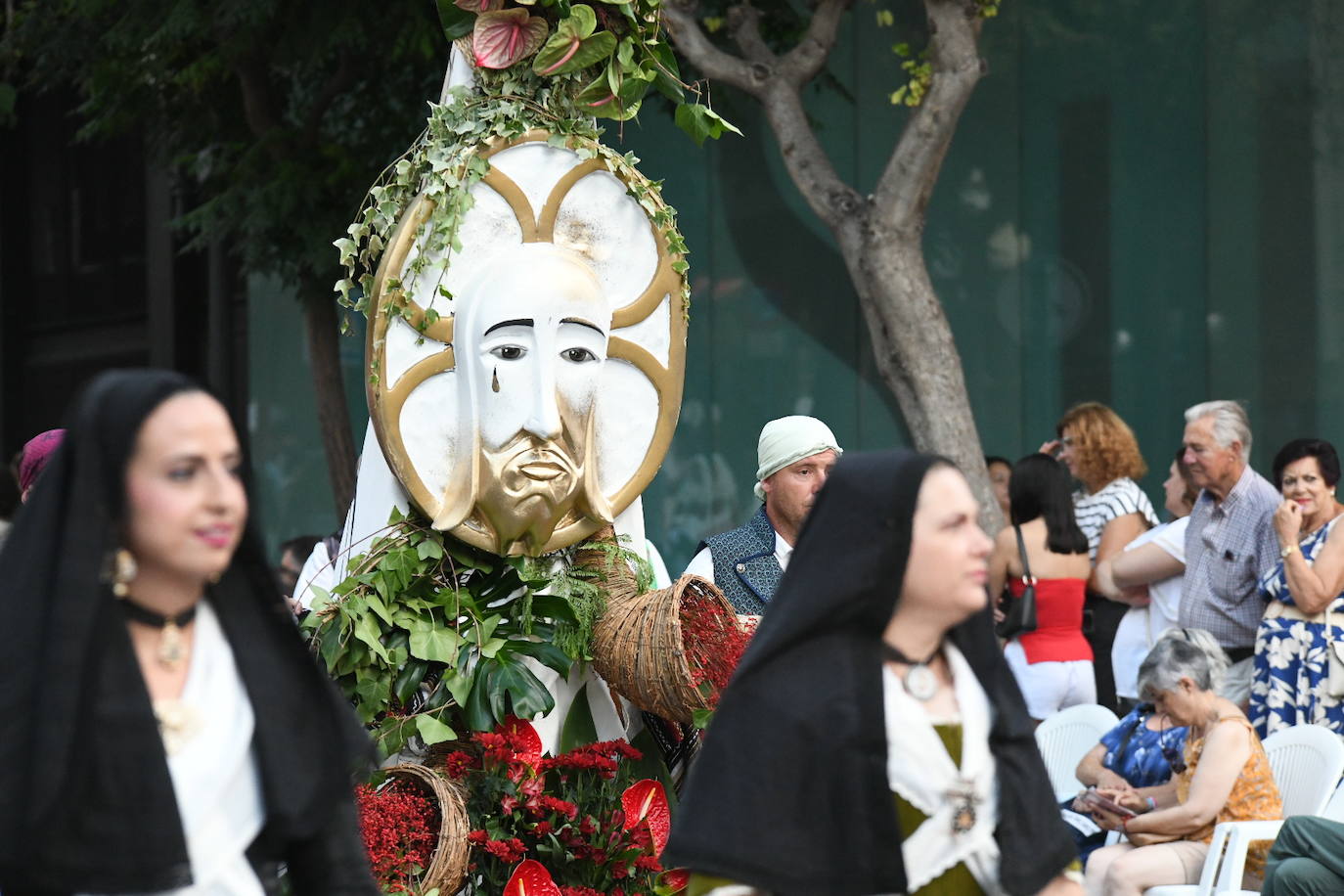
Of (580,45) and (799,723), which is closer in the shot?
(799,723)

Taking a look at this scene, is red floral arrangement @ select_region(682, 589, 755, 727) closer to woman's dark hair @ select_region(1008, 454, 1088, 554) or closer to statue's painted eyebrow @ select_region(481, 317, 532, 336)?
statue's painted eyebrow @ select_region(481, 317, 532, 336)

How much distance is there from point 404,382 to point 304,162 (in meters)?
5.55

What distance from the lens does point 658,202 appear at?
16.9 feet

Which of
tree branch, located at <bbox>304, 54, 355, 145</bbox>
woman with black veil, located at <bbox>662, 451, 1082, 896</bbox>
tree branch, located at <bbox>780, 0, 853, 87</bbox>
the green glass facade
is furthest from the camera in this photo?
the green glass facade

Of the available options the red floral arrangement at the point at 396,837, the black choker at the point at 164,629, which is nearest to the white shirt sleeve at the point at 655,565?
the red floral arrangement at the point at 396,837

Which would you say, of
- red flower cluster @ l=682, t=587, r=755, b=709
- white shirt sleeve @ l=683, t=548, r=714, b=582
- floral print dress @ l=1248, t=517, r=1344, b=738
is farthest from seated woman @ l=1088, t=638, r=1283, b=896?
red flower cluster @ l=682, t=587, r=755, b=709

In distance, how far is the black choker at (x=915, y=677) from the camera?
3127 mm

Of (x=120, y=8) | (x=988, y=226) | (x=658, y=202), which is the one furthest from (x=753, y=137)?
(x=658, y=202)

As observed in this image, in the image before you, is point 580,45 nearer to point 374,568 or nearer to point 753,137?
point 374,568

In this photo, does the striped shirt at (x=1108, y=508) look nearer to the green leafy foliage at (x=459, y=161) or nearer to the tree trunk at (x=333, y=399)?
the green leafy foliage at (x=459, y=161)

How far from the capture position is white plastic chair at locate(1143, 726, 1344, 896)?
5.79 meters

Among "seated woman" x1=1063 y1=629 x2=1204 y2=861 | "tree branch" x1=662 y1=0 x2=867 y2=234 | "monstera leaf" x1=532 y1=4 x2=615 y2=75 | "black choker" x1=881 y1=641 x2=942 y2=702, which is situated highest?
"tree branch" x1=662 y1=0 x2=867 y2=234

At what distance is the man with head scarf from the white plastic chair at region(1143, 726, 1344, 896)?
1701 mm

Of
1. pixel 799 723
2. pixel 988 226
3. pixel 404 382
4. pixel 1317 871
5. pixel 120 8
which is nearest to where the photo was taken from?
pixel 799 723
